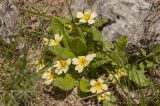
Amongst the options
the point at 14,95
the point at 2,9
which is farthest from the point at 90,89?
the point at 2,9

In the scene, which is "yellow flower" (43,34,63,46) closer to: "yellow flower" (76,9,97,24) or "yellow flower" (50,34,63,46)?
"yellow flower" (50,34,63,46)

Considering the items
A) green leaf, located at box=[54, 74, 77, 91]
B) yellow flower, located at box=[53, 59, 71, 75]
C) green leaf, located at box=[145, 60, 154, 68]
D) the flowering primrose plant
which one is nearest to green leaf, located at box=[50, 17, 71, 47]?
the flowering primrose plant

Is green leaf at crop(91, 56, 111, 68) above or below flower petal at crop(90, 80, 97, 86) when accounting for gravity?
above

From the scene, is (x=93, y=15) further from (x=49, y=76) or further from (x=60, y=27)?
(x=49, y=76)

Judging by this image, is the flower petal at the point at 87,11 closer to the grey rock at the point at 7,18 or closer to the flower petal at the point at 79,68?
the flower petal at the point at 79,68

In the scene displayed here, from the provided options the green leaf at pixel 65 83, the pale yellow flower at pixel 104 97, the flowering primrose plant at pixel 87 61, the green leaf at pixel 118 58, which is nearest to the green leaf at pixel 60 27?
the flowering primrose plant at pixel 87 61

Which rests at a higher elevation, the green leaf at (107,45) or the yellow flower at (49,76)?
the green leaf at (107,45)

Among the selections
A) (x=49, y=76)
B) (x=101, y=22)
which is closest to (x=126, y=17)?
(x=101, y=22)
